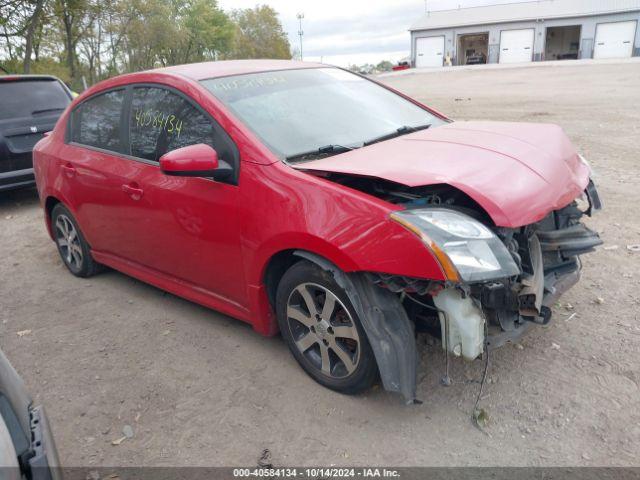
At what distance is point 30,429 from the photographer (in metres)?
1.73

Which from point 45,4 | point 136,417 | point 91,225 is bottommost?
point 136,417

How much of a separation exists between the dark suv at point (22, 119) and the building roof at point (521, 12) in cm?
5286

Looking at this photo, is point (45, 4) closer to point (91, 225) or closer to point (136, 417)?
point (91, 225)

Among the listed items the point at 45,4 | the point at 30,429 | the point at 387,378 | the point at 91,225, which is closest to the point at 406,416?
the point at 387,378

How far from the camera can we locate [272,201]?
9.64 feet

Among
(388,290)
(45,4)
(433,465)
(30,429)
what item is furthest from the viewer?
(45,4)

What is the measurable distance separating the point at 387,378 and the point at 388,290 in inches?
16.8

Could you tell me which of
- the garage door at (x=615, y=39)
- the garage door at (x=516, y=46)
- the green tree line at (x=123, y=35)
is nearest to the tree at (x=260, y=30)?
the green tree line at (x=123, y=35)

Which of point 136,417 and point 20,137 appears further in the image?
point 20,137

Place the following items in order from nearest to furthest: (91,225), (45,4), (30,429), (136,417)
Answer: (30,429) → (136,417) → (91,225) → (45,4)

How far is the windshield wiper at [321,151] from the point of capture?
3.11m

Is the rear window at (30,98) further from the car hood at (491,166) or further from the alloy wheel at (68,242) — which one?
the car hood at (491,166)

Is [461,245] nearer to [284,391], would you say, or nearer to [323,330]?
[323,330]

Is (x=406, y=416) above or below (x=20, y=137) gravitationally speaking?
below
